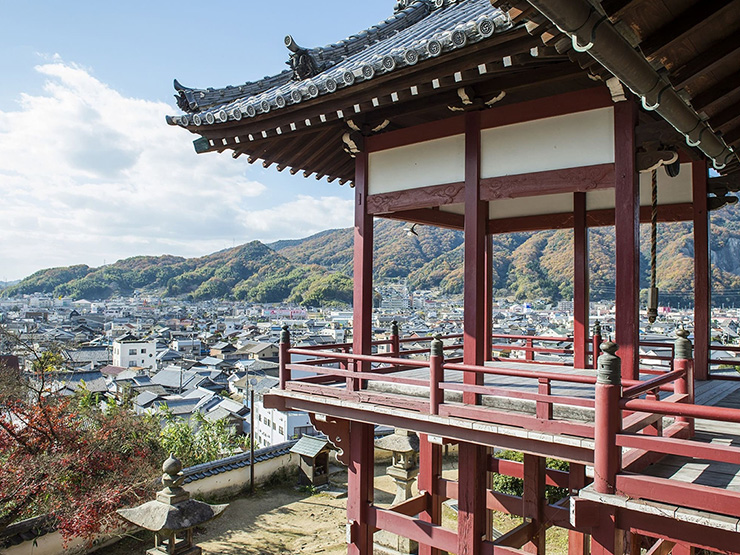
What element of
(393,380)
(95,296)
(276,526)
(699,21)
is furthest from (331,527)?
(95,296)

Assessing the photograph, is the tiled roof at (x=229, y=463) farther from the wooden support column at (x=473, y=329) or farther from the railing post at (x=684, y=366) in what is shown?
the railing post at (x=684, y=366)

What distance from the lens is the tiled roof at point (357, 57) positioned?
4.66 m

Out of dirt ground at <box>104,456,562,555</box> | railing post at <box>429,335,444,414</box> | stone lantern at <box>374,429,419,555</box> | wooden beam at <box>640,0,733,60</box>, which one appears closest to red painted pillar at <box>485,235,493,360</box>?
railing post at <box>429,335,444,414</box>

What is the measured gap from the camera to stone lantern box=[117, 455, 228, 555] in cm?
726

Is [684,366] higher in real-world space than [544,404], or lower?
higher

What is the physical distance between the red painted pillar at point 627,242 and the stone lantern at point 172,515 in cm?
614

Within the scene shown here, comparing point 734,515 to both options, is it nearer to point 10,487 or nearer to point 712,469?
point 712,469

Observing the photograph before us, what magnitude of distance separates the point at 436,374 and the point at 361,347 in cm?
173

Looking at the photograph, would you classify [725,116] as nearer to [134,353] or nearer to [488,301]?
[488,301]

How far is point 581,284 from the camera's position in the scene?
317 inches

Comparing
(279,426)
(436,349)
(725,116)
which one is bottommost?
(279,426)

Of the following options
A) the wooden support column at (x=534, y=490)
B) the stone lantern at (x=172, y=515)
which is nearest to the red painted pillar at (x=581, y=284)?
the wooden support column at (x=534, y=490)

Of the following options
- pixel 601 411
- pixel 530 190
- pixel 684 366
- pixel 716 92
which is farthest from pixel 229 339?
pixel 716 92

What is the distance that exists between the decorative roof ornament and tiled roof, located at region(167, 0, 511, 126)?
0.04 feet
